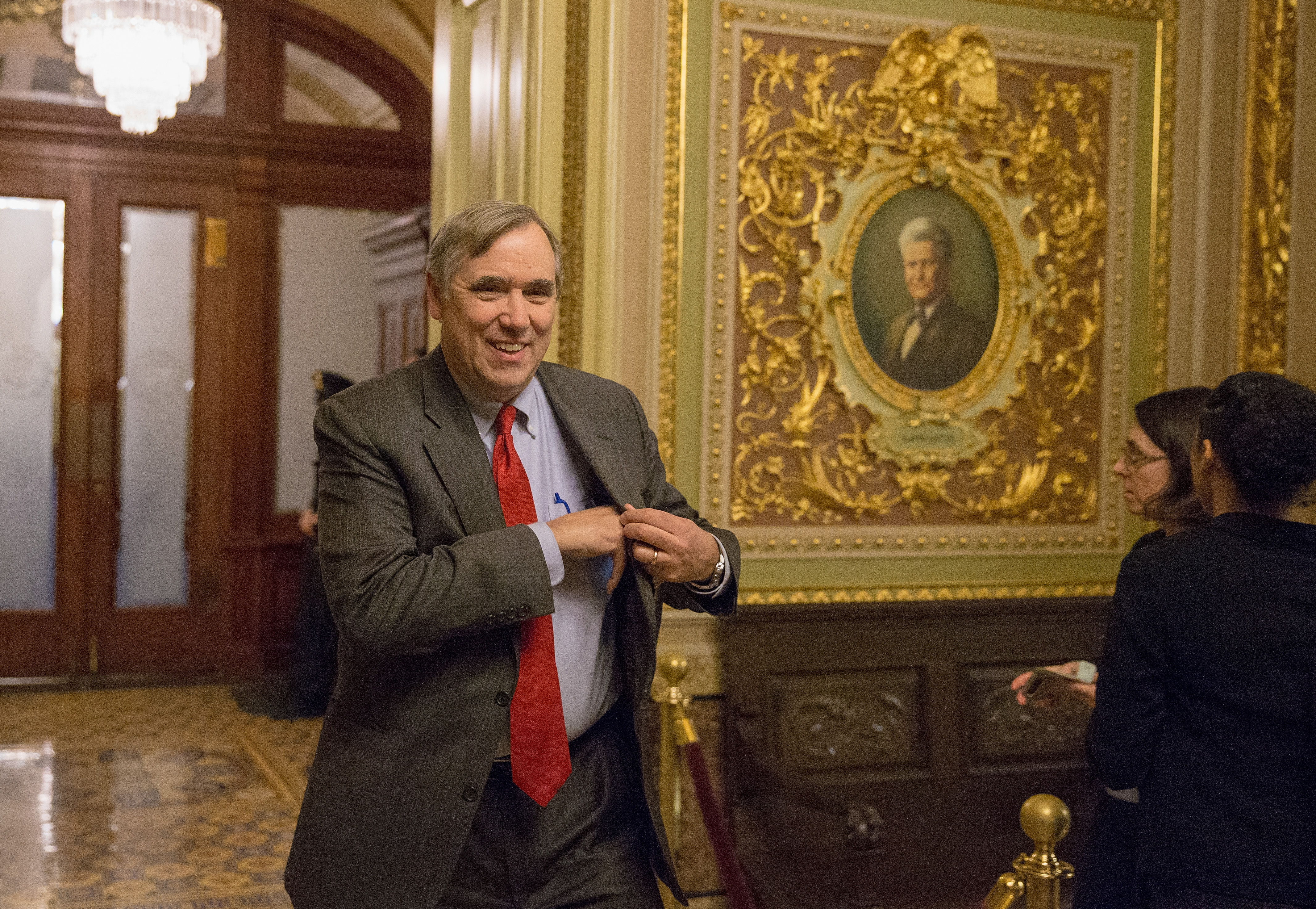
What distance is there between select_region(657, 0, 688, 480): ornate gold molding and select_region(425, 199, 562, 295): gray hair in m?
2.16

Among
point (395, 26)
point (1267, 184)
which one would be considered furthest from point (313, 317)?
point (1267, 184)

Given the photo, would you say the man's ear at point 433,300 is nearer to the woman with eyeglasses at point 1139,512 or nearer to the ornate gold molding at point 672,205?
the woman with eyeglasses at point 1139,512

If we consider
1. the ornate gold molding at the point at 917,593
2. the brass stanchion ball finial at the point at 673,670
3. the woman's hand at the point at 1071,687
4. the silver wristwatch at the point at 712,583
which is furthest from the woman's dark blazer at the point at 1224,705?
the ornate gold molding at the point at 917,593

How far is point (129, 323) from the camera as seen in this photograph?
26.4 feet

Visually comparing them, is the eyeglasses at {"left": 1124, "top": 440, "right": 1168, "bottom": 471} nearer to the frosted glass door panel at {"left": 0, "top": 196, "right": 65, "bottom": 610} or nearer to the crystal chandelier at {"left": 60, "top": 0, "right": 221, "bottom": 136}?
the crystal chandelier at {"left": 60, "top": 0, "right": 221, "bottom": 136}

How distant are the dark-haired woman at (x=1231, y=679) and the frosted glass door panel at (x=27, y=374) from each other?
7.31 meters

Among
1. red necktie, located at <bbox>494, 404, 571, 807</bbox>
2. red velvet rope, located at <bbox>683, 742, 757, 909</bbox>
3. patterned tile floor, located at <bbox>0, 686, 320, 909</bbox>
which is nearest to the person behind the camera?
red necktie, located at <bbox>494, 404, 571, 807</bbox>

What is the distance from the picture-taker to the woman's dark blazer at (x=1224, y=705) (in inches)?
82.6

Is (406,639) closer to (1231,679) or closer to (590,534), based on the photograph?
(590,534)

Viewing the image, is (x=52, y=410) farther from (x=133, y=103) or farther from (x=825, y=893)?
(x=825, y=893)

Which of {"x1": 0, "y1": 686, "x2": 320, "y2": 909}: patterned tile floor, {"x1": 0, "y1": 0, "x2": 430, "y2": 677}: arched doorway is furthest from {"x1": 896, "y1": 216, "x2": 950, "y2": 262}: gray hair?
{"x1": 0, "y1": 0, "x2": 430, "y2": 677}: arched doorway

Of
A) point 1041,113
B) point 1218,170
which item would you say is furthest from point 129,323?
point 1218,170

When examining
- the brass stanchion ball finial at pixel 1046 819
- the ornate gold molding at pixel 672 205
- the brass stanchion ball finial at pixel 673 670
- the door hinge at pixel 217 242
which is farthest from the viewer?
the door hinge at pixel 217 242

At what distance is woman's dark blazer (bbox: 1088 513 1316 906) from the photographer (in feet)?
6.88
